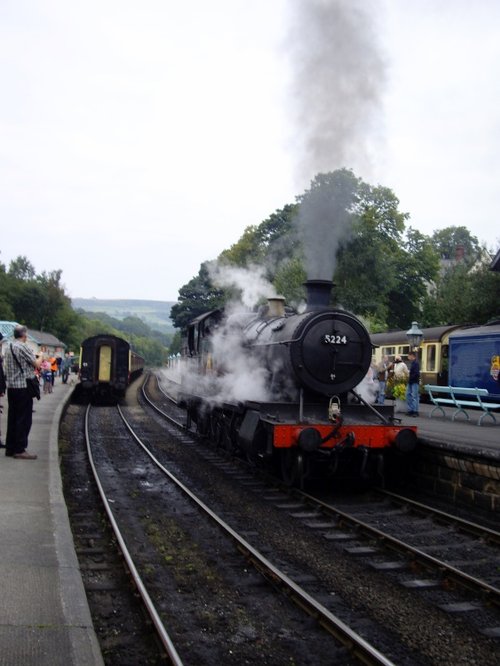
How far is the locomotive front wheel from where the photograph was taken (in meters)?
8.98

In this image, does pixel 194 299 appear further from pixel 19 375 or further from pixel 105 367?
pixel 19 375

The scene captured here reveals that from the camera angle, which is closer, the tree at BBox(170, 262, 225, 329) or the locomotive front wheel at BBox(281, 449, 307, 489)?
the locomotive front wheel at BBox(281, 449, 307, 489)

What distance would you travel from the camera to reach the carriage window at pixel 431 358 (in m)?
25.0

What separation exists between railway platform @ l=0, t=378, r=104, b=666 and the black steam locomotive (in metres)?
18.6

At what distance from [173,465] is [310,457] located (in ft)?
10.9

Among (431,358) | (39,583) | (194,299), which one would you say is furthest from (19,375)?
(194,299)

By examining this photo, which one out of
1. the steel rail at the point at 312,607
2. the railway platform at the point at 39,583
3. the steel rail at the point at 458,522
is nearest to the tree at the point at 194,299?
the steel rail at the point at 458,522

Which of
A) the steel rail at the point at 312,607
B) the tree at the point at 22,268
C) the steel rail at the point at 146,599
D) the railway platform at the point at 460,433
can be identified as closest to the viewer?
the steel rail at the point at 146,599

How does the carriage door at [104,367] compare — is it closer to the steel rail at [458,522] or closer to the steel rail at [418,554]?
the steel rail at [458,522]

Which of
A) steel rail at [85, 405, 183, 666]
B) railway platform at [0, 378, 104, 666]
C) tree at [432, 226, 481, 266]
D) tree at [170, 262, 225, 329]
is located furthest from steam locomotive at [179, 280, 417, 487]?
tree at [432, 226, 481, 266]

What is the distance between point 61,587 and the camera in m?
4.55

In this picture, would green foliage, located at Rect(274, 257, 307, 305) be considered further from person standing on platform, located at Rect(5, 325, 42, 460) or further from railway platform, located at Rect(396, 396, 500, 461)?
person standing on platform, located at Rect(5, 325, 42, 460)

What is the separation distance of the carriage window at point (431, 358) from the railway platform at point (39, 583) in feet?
62.1

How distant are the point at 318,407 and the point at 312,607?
4.68 m
